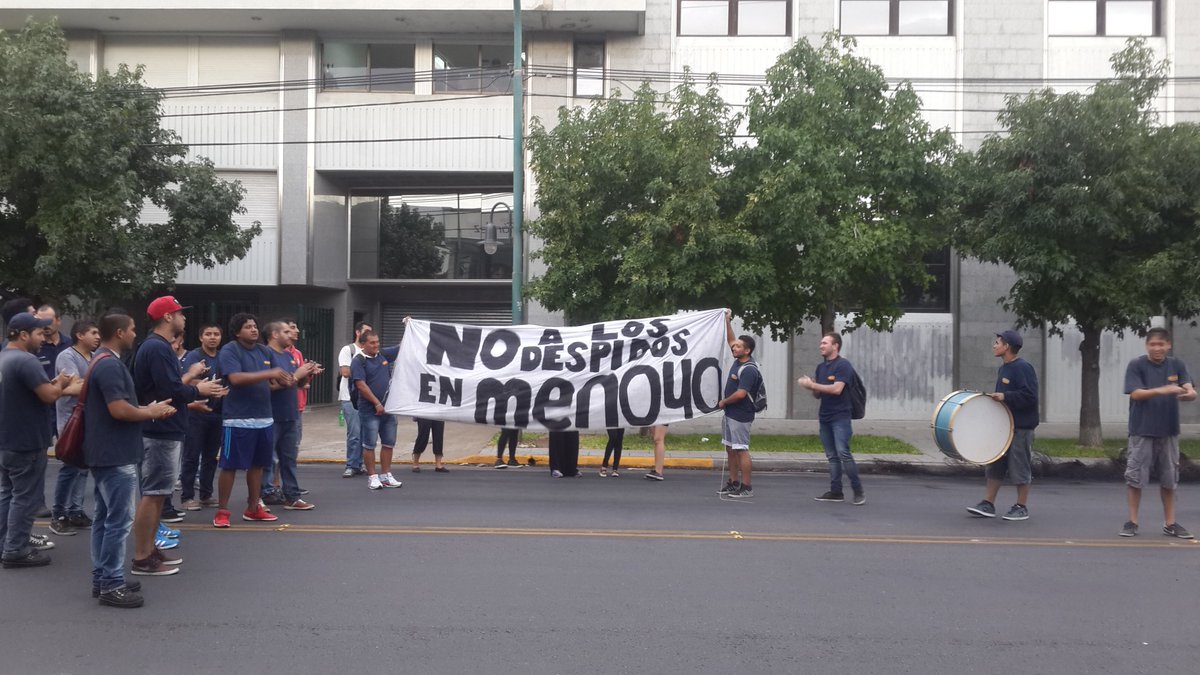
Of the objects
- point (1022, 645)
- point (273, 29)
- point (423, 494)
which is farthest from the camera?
point (273, 29)

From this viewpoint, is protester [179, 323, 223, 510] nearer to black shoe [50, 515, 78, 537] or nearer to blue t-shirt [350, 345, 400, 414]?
black shoe [50, 515, 78, 537]

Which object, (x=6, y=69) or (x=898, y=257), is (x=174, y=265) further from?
(x=898, y=257)

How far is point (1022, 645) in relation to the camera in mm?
5965

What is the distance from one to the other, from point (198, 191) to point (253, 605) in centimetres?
1434

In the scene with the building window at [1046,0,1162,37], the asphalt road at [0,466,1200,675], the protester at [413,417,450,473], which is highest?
the building window at [1046,0,1162,37]

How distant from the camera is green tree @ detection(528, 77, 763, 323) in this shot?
52.0 ft

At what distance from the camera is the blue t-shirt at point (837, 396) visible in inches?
424

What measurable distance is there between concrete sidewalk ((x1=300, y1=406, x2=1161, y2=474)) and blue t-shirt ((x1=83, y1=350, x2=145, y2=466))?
27.8ft

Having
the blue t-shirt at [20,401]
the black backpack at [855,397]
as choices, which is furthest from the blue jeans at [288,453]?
the black backpack at [855,397]

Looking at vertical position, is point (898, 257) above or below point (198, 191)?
below

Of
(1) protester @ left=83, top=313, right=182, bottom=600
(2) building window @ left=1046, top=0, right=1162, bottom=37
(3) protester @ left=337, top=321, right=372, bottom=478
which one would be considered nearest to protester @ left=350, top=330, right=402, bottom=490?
(3) protester @ left=337, top=321, right=372, bottom=478

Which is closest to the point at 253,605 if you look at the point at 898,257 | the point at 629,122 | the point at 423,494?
the point at 423,494

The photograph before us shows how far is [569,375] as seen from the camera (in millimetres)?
12242

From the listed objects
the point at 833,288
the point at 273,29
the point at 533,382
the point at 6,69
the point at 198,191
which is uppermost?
the point at 273,29
